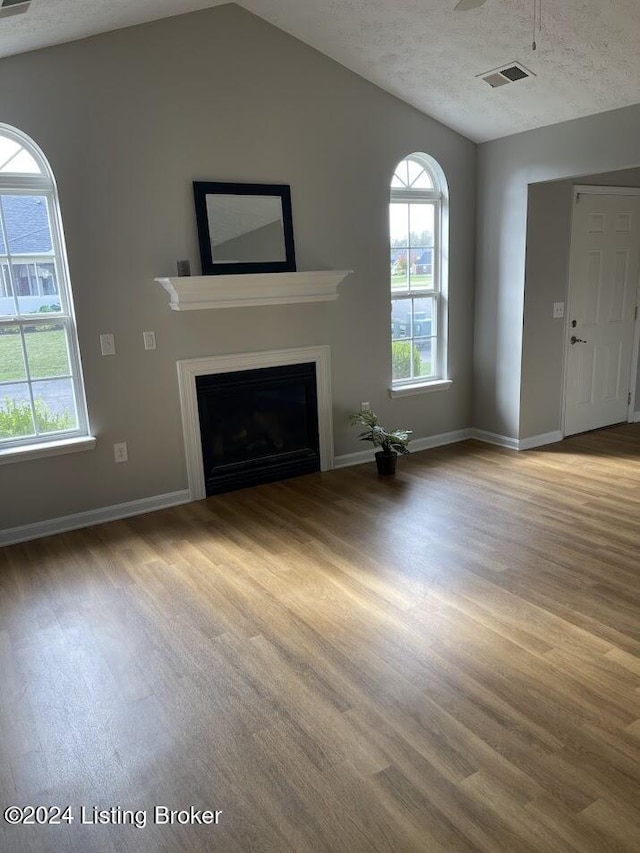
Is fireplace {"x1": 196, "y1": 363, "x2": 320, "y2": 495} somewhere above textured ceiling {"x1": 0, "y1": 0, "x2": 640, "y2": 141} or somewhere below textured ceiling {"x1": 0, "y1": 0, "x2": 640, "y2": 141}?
below

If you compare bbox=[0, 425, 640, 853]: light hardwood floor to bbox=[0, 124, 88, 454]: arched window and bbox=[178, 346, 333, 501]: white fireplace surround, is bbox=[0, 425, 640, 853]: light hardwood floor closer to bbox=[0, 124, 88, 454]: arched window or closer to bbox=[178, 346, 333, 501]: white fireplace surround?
bbox=[178, 346, 333, 501]: white fireplace surround

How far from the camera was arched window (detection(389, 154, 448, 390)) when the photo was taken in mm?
4848

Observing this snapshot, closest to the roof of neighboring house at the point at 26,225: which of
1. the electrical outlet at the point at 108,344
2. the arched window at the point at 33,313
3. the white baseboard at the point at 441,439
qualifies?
the arched window at the point at 33,313

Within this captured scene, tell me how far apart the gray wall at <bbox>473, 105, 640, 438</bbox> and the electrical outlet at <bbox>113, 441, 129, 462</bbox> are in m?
3.12

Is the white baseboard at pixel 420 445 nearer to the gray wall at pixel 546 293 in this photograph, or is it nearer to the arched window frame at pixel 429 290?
the arched window frame at pixel 429 290

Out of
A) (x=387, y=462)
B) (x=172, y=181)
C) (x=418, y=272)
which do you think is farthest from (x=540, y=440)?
(x=172, y=181)

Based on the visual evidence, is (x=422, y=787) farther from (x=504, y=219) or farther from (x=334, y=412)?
(x=504, y=219)

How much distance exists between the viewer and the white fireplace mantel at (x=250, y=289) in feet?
12.6

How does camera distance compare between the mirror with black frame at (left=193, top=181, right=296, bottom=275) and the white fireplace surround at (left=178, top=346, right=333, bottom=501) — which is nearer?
the mirror with black frame at (left=193, top=181, right=296, bottom=275)

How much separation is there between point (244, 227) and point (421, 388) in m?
2.01

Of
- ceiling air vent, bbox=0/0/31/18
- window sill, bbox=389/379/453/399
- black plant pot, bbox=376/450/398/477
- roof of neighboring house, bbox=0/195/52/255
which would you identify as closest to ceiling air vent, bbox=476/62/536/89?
window sill, bbox=389/379/453/399

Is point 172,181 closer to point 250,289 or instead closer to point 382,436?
point 250,289

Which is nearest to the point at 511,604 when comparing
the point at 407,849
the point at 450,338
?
the point at 407,849

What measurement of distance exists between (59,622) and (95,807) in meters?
1.16
